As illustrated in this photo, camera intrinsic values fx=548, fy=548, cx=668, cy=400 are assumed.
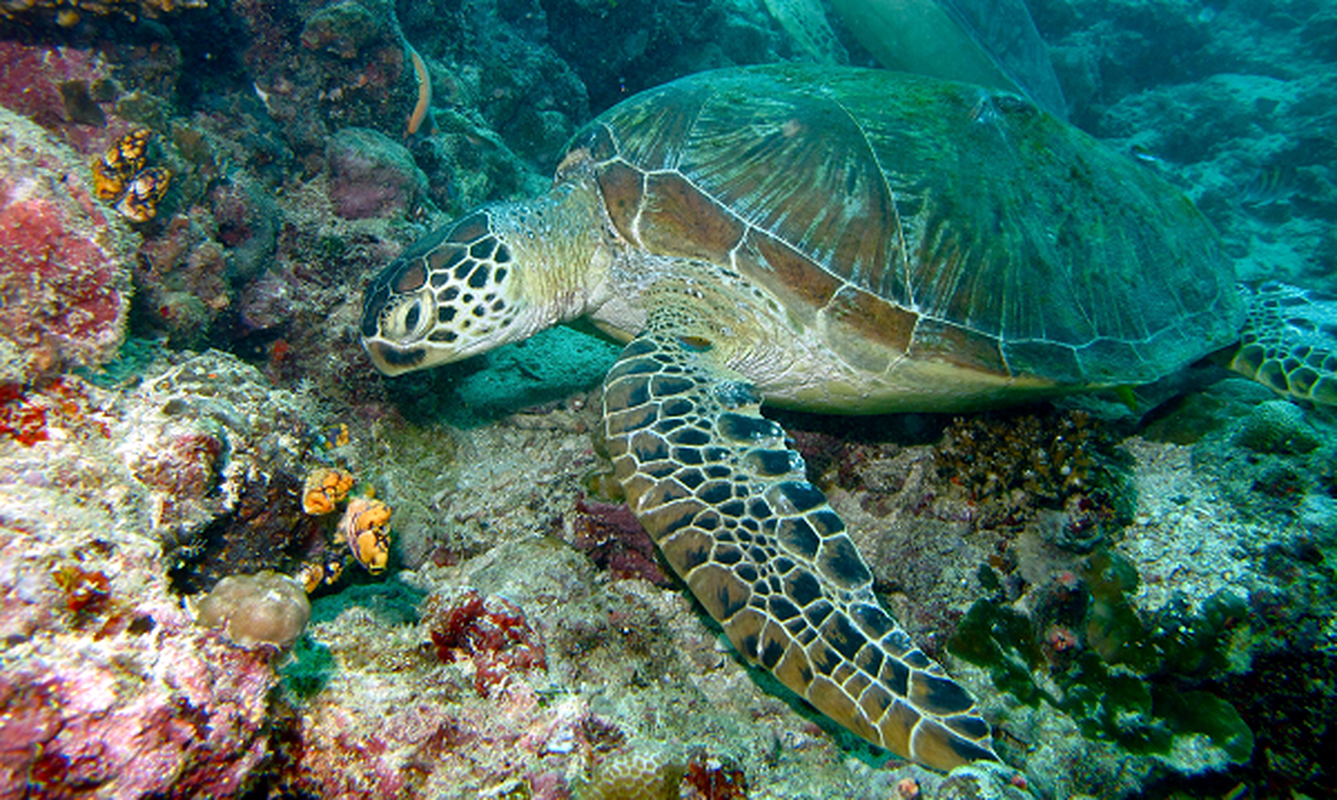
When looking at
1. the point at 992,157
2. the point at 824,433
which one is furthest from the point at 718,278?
the point at 992,157

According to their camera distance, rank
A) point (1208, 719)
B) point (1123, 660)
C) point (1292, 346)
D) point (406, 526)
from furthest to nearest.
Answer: point (1292, 346) → point (406, 526) → point (1123, 660) → point (1208, 719)

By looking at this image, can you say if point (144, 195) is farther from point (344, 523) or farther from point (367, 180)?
point (344, 523)

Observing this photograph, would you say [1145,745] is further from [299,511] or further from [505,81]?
[505,81]

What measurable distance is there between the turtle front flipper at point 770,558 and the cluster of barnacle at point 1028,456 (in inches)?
44.3

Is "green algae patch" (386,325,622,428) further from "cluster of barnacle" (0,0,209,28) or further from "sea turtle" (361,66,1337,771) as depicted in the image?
"cluster of barnacle" (0,0,209,28)

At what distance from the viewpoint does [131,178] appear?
252 centimetres

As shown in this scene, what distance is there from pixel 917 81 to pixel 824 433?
2.22 meters

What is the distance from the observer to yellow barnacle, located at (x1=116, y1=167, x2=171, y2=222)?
2473 mm

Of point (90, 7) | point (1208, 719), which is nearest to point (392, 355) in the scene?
point (90, 7)

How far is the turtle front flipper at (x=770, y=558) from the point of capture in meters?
1.59

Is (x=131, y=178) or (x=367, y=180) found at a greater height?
(x=131, y=178)

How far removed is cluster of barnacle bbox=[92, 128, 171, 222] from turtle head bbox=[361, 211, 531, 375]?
38.6 inches

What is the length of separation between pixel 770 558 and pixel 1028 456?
1630 mm

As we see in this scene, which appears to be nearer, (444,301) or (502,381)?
(444,301)
